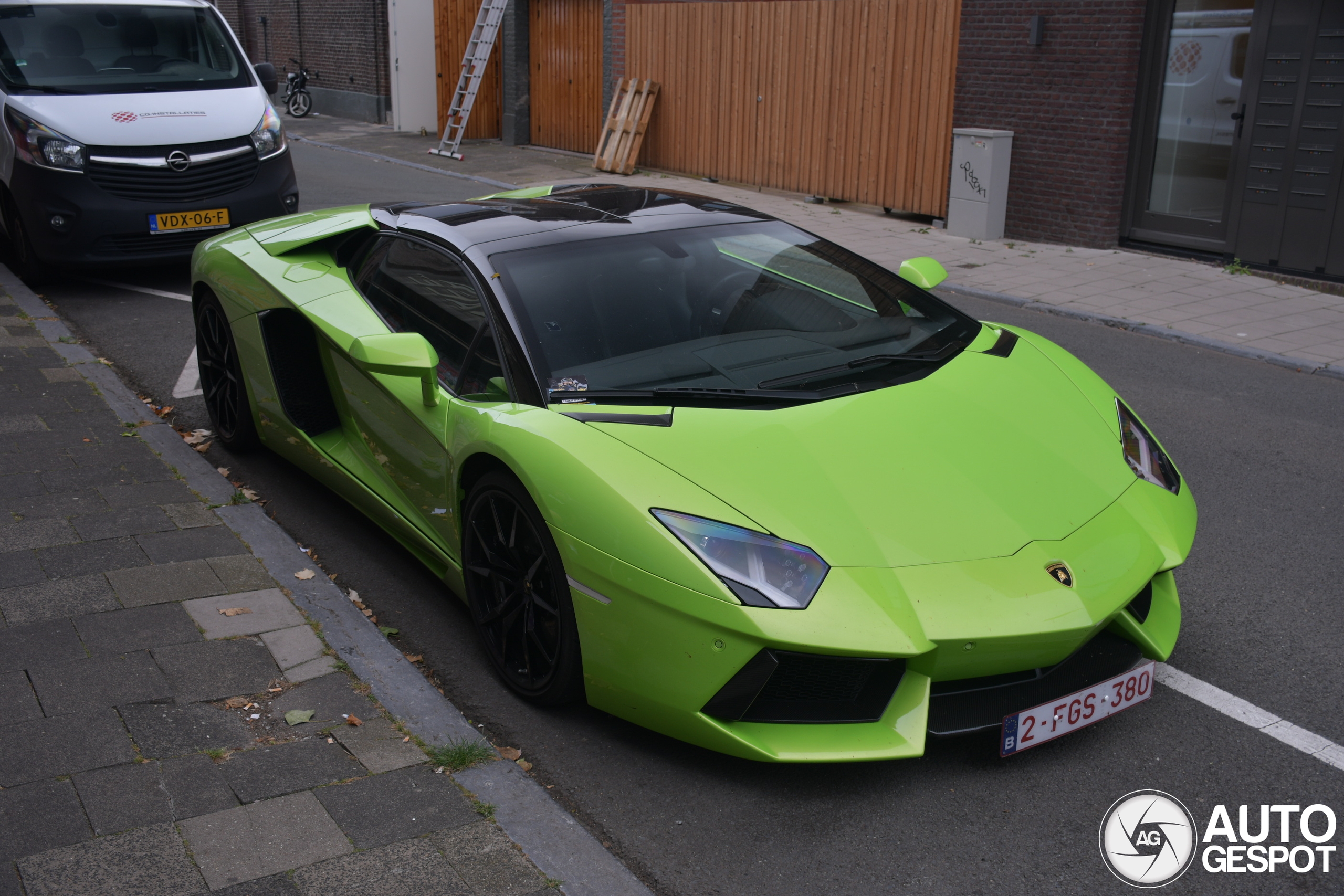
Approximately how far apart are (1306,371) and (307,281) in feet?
20.7

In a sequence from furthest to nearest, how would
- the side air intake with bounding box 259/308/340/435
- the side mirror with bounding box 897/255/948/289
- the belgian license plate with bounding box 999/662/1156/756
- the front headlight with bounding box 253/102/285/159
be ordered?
the front headlight with bounding box 253/102/285/159, the side air intake with bounding box 259/308/340/435, the side mirror with bounding box 897/255/948/289, the belgian license plate with bounding box 999/662/1156/756

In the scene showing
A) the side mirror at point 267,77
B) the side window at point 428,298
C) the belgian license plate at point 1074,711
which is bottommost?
the belgian license plate at point 1074,711

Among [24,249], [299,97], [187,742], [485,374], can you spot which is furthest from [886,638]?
[299,97]

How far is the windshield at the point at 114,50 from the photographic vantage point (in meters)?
8.94

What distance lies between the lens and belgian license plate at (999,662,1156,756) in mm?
3014

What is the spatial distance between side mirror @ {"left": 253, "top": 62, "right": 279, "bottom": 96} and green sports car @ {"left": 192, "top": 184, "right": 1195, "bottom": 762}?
5.99 meters

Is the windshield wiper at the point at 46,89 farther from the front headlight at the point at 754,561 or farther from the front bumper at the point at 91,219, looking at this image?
the front headlight at the point at 754,561

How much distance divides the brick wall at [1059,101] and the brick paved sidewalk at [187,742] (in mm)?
9530

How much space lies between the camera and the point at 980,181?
1232 cm

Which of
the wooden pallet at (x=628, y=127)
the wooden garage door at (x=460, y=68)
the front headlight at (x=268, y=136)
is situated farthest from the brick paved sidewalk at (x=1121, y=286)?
the wooden garage door at (x=460, y=68)

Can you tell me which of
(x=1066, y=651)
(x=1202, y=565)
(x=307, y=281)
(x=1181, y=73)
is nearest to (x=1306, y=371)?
(x=1202, y=565)

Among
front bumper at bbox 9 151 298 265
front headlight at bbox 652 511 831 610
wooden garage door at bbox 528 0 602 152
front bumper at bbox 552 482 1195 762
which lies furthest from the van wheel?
wooden garage door at bbox 528 0 602 152

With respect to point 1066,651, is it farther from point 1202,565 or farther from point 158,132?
point 158,132

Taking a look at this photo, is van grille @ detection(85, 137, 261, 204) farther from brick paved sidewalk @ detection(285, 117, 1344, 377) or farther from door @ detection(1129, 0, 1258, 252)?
door @ detection(1129, 0, 1258, 252)
